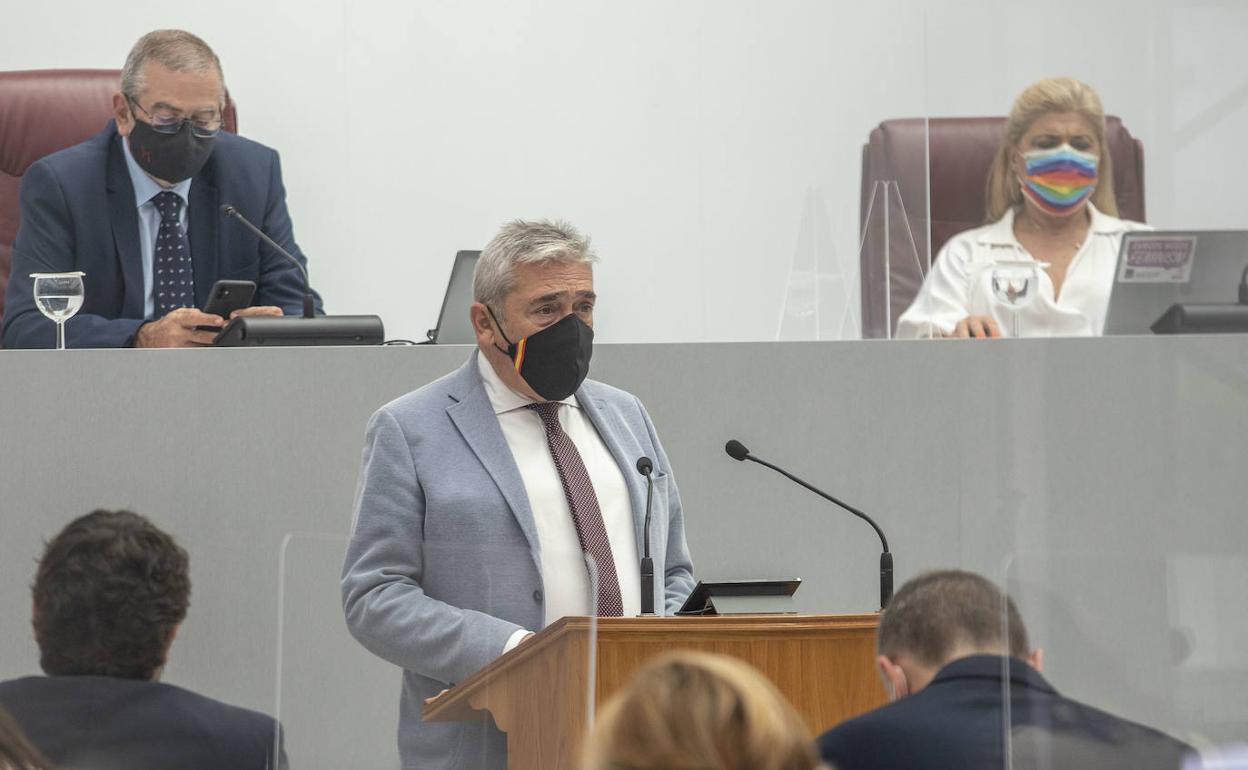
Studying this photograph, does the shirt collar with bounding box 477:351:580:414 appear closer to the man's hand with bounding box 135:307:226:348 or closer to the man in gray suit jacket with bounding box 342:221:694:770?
the man in gray suit jacket with bounding box 342:221:694:770

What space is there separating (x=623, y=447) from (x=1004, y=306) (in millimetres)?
919

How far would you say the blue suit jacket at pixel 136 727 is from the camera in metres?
2.02

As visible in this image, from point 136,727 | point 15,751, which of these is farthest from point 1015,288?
point 15,751

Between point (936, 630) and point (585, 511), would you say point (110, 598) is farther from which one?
point (936, 630)

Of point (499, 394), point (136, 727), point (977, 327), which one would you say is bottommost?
point (136, 727)

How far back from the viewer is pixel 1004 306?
3.13 metres

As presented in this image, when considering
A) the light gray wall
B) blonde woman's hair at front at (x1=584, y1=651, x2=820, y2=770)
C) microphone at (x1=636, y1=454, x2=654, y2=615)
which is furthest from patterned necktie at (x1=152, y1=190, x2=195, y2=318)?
blonde woman's hair at front at (x1=584, y1=651, x2=820, y2=770)

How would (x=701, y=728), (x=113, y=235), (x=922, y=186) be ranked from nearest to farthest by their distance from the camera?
(x=701, y=728), (x=113, y=235), (x=922, y=186)

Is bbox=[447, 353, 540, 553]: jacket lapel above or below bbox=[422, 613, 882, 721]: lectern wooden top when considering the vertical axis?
above

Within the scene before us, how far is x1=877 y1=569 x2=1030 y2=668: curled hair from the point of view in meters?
1.95

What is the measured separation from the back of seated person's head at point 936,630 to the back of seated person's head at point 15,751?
905 millimetres

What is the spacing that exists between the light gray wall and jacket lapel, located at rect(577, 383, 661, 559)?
374 mm

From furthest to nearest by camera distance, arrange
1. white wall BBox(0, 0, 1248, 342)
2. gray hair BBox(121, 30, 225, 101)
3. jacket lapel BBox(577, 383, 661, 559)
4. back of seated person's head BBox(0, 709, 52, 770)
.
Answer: white wall BBox(0, 0, 1248, 342), gray hair BBox(121, 30, 225, 101), jacket lapel BBox(577, 383, 661, 559), back of seated person's head BBox(0, 709, 52, 770)

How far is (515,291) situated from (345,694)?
72 centimetres
